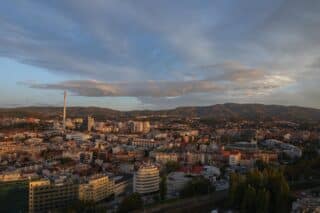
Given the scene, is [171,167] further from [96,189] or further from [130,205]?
[130,205]

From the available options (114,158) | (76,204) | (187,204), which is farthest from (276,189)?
(114,158)

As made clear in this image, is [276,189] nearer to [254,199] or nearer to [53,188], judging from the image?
[254,199]

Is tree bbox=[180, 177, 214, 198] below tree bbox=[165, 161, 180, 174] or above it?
above

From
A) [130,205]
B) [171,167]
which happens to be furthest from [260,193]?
[171,167]

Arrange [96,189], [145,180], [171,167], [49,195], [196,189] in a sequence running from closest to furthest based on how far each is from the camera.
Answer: [49,195]
[96,189]
[196,189]
[145,180]
[171,167]

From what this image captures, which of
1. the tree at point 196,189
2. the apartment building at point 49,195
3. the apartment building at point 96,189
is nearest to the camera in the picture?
the apartment building at point 49,195

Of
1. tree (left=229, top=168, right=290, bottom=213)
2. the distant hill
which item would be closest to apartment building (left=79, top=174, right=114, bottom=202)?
tree (left=229, top=168, right=290, bottom=213)

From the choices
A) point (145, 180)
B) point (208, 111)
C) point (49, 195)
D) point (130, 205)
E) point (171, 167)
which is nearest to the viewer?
point (130, 205)

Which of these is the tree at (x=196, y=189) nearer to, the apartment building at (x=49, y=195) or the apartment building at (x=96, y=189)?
the apartment building at (x=96, y=189)

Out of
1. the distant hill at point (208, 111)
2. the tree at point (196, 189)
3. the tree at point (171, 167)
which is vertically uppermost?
the distant hill at point (208, 111)


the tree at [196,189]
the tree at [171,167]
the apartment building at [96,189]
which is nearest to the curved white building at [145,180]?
the apartment building at [96,189]

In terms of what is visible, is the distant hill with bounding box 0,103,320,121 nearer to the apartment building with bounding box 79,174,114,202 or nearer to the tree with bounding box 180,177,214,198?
the apartment building with bounding box 79,174,114,202

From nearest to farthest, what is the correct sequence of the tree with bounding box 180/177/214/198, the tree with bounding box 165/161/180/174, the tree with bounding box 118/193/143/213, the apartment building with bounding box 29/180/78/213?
1. the tree with bounding box 118/193/143/213
2. the apartment building with bounding box 29/180/78/213
3. the tree with bounding box 180/177/214/198
4. the tree with bounding box 165/161/180/174
